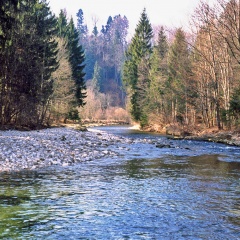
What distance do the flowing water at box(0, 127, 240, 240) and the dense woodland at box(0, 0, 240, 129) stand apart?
14.4m

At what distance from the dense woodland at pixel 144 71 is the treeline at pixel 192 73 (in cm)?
8

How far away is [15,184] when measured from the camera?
10898 millimetres

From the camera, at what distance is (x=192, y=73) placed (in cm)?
3859

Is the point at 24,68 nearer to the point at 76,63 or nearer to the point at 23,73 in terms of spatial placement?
the point at 23,73

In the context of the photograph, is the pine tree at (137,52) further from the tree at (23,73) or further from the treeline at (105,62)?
the treeline at (105,62)

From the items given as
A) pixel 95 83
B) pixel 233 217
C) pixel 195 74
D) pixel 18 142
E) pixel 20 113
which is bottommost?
pixel 233 217

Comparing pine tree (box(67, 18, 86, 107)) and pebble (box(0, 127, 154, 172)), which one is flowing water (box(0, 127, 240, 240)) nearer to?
pebble (box(0, 127, 154, 172))

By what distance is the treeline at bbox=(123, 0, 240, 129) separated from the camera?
99.9 ft

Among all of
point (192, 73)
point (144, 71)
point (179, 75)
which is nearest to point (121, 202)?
point (192, 73)

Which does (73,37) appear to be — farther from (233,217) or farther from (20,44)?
(233,217)

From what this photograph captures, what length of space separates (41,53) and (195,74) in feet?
52.9

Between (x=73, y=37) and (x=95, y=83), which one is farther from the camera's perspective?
(x=95, y=83)

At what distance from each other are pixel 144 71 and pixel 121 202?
44.9 m

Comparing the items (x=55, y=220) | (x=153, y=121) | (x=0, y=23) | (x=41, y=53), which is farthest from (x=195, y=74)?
(x=55, y=220)
